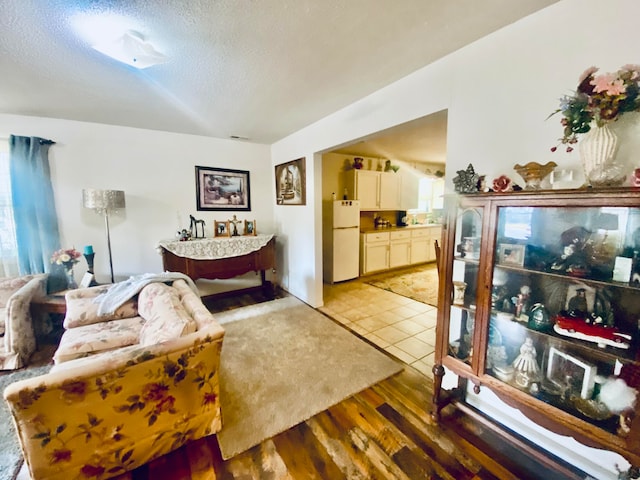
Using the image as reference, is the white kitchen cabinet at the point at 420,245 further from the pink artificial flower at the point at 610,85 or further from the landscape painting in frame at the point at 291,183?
the pink artificial flower at the point at 610,85

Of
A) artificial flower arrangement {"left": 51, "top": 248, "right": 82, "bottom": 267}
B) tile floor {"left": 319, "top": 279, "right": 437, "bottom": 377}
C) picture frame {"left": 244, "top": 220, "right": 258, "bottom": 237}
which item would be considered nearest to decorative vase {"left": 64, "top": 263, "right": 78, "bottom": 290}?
artificial flower arrangement {"left": 51, "top": 248, "right": 82, "bottom": 267}

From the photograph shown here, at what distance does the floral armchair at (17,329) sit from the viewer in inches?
82.9

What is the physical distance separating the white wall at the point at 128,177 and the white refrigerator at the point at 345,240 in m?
1.68

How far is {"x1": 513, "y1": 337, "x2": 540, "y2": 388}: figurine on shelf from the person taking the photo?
141 centimetres

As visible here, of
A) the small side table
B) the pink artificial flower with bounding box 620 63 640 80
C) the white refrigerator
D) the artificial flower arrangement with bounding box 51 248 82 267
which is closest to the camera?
the pink artificial flower with bounding box 620 63 640 80

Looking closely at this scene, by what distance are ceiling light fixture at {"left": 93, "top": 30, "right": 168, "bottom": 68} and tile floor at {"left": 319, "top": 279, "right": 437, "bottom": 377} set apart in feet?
9.54

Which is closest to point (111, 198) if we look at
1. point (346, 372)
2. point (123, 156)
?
point (123, 156)

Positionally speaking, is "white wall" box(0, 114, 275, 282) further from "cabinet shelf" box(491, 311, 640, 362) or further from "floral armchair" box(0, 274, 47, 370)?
"cabinet shelf" box(491, 311, 640, 362)

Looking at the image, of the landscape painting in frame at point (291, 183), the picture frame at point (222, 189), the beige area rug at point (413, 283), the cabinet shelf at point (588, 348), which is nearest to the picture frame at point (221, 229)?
the picture frame at point (222, 189)

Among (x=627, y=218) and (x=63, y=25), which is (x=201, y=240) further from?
(x=627, y=218)

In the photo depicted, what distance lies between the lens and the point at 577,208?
1192mm

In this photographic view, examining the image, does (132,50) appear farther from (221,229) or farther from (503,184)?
(221,229)

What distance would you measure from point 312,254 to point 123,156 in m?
2.70

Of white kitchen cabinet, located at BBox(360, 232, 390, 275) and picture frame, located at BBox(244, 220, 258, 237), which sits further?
white kitchen cabinet, located at BBox(360, 232, 390, 275)
